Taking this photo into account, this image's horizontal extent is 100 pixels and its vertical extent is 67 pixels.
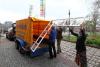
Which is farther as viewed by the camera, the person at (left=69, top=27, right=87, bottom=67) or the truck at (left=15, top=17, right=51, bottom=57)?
the truck at (left=15, top=17, right=51, bottom=57)

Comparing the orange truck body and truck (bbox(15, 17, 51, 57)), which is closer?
truck (bbox(15, 17, 51, 57))

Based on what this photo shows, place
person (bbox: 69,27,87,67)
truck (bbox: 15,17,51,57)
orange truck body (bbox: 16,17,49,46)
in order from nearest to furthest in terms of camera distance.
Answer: person (bbox: 69,27,87,67), truck (bbox: 15,17,51,57), orange truck body (bbox: 16,17,49,46)

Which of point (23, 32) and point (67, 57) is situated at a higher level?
point (23, 32)

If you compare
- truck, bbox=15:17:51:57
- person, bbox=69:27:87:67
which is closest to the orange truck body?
truck, bbox=15:17:51:57

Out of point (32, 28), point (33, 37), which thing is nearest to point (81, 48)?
point (32, 28)

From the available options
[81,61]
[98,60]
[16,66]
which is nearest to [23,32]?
[16,66]

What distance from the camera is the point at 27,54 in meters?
14.6

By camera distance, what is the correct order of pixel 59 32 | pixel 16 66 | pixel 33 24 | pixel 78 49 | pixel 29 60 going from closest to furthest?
pixel 78 49
pixel 16 66
pixel 29 60
pixel 33 24
pixel 59 32

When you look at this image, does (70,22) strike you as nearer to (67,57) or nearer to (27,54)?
(67,57)

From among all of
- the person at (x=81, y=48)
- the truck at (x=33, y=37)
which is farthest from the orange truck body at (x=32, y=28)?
the person at (x=81, y=48)

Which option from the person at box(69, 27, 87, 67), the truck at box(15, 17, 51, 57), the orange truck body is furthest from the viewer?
the orange truck body

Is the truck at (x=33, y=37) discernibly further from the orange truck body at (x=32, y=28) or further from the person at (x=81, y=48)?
the person at (x=81, y=48)

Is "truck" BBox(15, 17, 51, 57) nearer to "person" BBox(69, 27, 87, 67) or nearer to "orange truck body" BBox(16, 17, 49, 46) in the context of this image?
"orange truck body" BBox(16, 17, 49, 46)

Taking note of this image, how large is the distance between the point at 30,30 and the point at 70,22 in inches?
93.4
